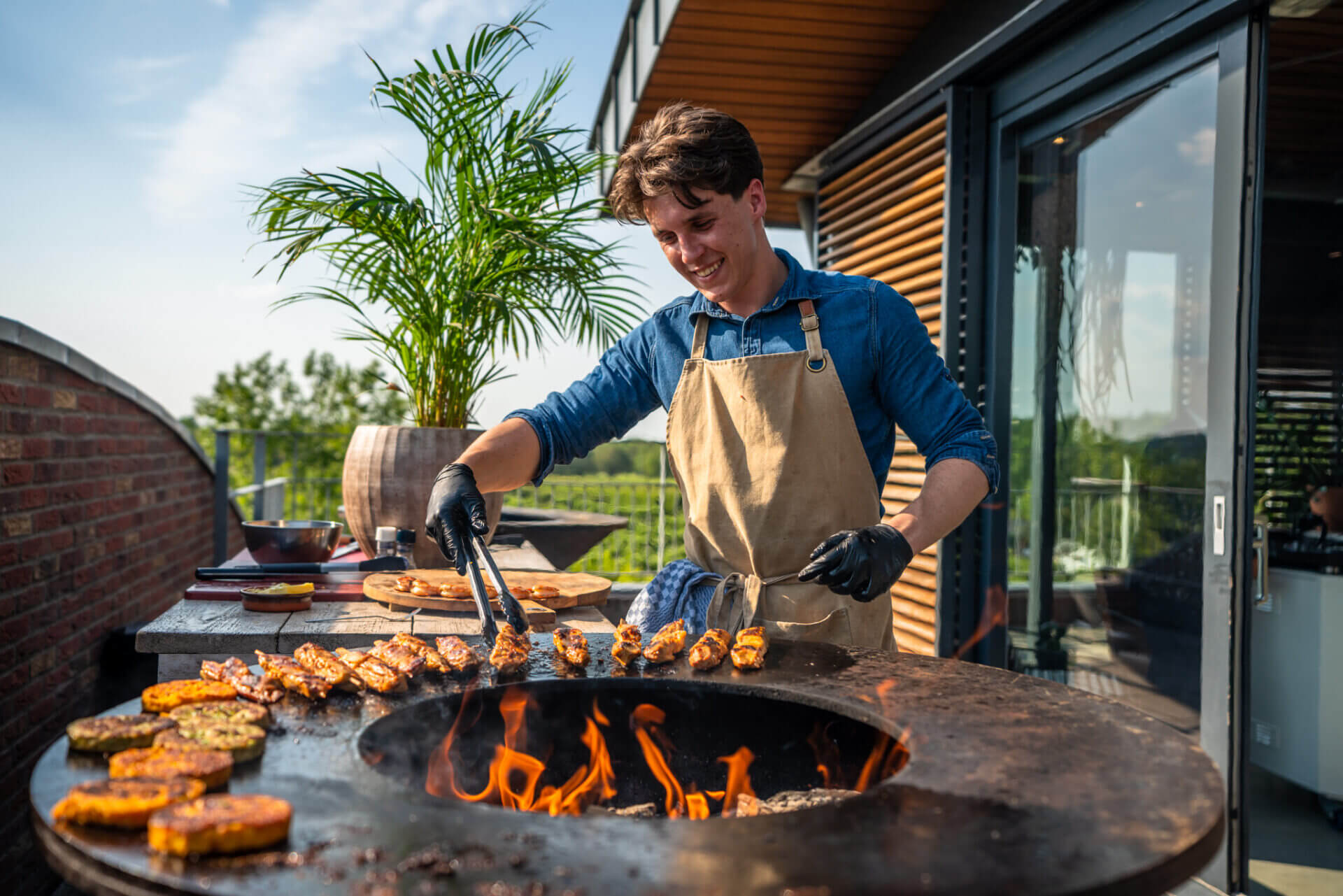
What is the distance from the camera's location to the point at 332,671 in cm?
111

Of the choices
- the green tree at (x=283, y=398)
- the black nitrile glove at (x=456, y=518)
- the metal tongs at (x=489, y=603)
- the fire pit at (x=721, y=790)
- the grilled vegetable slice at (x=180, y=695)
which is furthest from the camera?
the green tree at (x=283, y=398)

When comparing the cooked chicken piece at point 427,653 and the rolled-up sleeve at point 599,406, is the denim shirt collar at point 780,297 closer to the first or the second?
the rolled-up sleeve at point 599,406

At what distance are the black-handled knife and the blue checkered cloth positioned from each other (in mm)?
875

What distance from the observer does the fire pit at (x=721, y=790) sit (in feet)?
2.03

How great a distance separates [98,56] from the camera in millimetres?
24641

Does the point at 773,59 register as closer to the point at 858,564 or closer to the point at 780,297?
the point at 780,297

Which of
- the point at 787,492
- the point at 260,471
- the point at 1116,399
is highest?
the point at 1116,399

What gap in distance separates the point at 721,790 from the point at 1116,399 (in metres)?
2.23

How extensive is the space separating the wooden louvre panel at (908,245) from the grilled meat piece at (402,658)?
273 centimetres

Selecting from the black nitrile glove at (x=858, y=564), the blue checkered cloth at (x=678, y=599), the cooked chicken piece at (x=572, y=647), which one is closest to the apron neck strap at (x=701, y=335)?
the blue checkered cloth at (x=678, y=599)

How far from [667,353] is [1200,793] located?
1362mm

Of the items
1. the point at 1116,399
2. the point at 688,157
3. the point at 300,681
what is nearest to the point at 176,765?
the point at 300,681

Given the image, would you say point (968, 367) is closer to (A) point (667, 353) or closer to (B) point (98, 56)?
(A) point (667, 353)

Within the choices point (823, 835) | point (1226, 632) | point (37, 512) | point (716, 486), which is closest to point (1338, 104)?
point (1226, 632)
